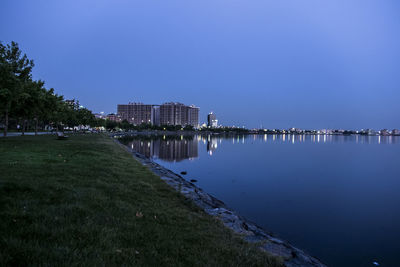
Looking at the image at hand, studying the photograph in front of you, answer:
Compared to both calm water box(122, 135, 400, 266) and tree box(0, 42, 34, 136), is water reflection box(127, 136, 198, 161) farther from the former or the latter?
tree box(0, 42, 34, 136)

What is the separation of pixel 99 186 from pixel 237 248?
698 centimetres

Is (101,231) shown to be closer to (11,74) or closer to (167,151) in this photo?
(11,74)

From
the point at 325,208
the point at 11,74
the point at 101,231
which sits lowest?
the point at 325,208

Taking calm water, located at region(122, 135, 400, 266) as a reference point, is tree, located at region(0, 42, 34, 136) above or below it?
above

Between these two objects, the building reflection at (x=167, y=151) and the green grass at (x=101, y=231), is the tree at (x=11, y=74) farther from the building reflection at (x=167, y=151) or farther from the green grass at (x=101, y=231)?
the building reflection at (x=167, y=151)

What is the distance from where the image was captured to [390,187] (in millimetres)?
26422

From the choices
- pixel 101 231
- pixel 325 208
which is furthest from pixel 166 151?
pixel 101 231

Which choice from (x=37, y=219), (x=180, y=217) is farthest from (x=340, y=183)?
(x=37, y=219)

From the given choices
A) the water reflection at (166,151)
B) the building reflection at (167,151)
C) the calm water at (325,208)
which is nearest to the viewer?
the calm water at (325,208)

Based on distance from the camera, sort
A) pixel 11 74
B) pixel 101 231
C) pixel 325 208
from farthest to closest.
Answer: pixel 11 74 < pixel 325 208 < pixel 101 231

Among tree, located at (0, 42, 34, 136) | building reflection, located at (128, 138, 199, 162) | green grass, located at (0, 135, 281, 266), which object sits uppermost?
tree, located at (0, 42, 34, 136)

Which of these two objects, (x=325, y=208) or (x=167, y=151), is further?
(x=167, y=151)

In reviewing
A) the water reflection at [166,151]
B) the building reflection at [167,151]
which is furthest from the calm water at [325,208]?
the water reflection at [166,151]

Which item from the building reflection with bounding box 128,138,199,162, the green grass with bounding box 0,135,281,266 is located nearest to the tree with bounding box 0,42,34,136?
the green grass with bounding box 0,135,281,266
